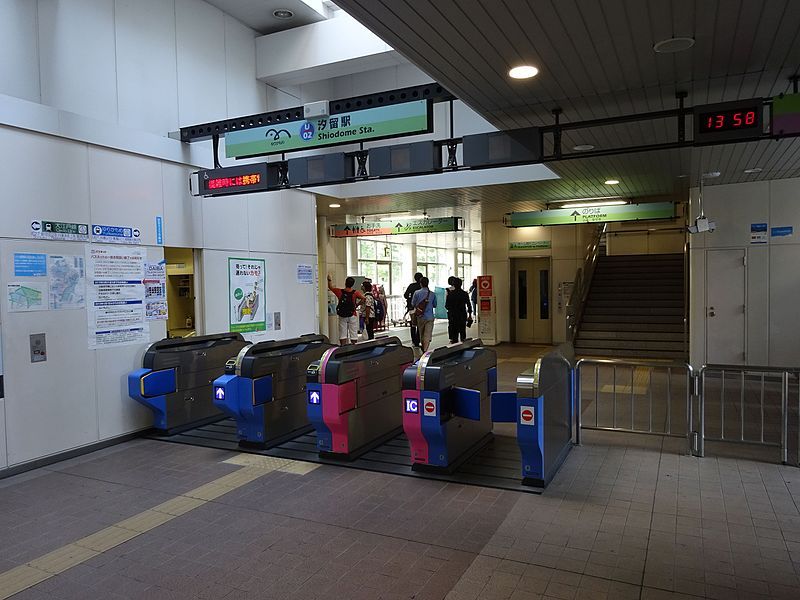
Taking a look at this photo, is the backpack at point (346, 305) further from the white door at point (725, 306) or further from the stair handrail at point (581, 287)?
the white door at point (725, 306)

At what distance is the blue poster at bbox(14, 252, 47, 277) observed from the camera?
5.42m

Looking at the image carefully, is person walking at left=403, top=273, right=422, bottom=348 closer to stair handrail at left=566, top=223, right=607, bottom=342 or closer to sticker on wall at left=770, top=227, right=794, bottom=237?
stair handrail at left=566, top=223, right=607, bottom=342

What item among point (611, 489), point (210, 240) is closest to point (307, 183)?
point (210, 240)

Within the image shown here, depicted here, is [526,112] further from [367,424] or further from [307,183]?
[367,424]

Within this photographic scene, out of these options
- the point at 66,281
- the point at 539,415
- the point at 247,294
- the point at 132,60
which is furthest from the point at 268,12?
the point at 539,415

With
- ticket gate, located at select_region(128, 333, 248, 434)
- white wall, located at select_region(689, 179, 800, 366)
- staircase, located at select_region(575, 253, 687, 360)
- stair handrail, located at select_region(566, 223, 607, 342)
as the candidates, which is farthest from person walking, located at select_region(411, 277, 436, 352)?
white wall, located at select_region(689, 179, 800, 366)

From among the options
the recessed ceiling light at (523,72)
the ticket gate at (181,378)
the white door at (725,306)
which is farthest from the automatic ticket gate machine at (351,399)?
the white door at (725,306)

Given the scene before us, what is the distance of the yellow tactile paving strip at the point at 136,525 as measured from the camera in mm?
3494

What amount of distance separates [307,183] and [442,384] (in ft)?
8.71

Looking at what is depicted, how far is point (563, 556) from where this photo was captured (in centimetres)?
357

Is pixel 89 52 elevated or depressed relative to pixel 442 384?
elevated

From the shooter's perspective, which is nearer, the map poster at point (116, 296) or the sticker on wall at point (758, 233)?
the map poster at point (116, 296)

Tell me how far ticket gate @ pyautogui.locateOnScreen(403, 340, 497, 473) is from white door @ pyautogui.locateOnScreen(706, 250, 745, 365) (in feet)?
18.7

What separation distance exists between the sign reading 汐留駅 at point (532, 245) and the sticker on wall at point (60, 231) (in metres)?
10.6
